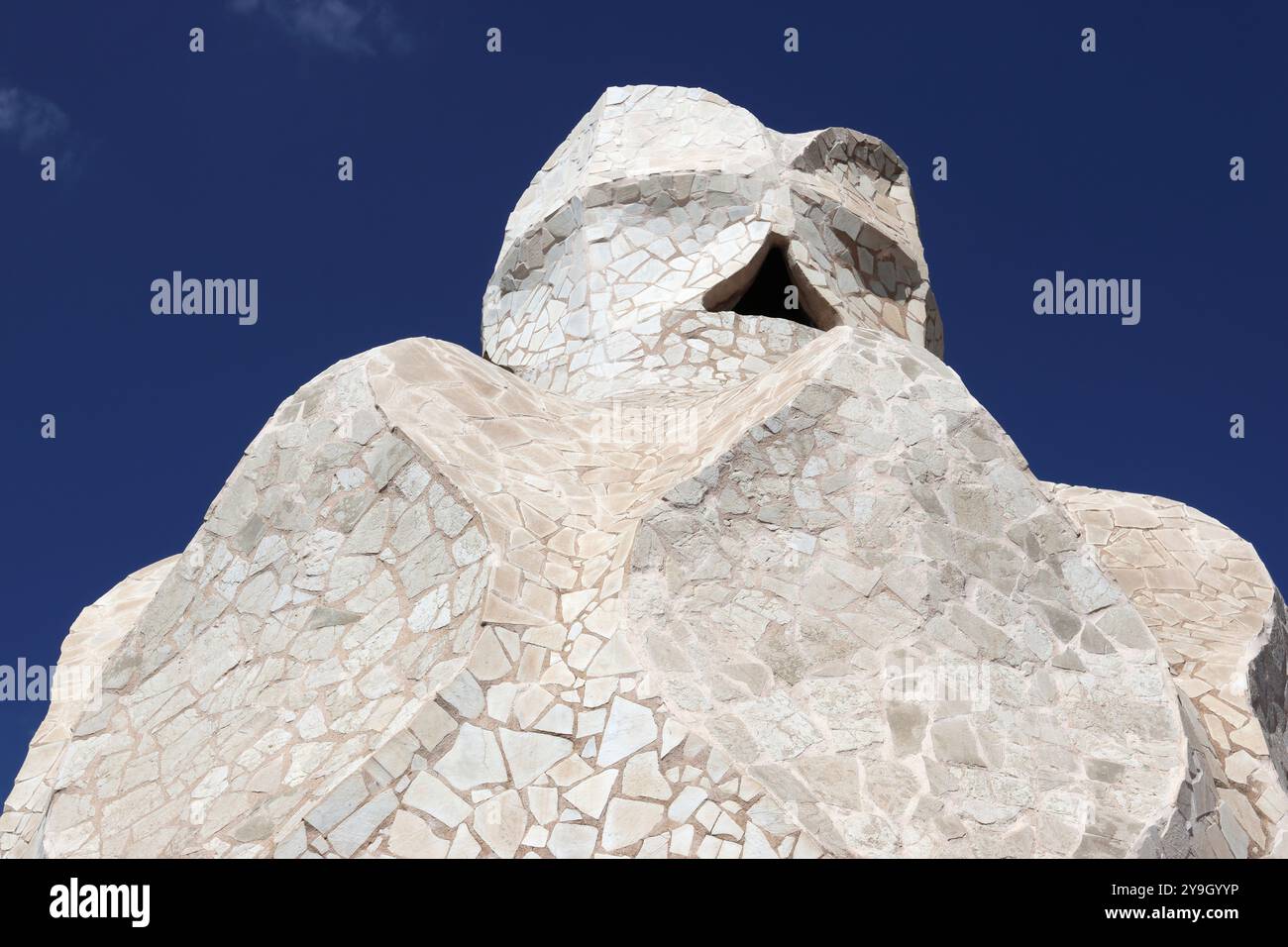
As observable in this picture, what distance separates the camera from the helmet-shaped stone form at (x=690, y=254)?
13070 millimetres

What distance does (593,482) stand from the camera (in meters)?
9.92

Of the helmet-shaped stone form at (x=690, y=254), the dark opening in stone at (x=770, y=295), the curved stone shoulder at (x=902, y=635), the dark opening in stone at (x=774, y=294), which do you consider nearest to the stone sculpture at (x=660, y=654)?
the curved stone shoulder at (x=902, y=635)

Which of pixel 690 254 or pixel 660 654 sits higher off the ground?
pixel 690 254

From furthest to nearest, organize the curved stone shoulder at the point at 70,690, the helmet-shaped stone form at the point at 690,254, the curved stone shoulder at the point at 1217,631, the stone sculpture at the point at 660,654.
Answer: the helmet-shaped stone form at the point at 690,254 → the curved stone shoulder at the point at 70,690 → the curved stone shoulder at the point at 1217,631 → the stone sculpture at the point at 660,654

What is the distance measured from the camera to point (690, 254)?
13.6m

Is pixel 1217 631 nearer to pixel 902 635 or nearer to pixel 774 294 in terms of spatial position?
pixel 902 635

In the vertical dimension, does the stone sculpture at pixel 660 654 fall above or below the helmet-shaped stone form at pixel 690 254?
below

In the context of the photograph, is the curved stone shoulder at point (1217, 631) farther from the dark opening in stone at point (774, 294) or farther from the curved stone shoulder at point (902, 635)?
the dark opening in stone at point (774, 294)

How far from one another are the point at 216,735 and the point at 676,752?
274 cm

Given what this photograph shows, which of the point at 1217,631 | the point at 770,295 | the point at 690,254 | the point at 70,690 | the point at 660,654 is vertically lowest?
the point at 70,690

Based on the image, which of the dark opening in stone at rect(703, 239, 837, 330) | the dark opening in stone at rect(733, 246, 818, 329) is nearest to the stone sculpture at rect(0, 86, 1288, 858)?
the dark opening in stone at rect(703, 239, 837, 330)

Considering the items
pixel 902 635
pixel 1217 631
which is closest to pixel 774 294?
pixel 1217 631

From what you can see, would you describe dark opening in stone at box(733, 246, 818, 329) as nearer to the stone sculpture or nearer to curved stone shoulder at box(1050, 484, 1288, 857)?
curved stone shoulder at box(1050, 484, 1288, 857)

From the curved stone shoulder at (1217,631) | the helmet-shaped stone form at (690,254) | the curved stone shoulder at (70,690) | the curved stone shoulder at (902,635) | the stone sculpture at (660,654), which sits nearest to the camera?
the stone sculpture at (660,654)
